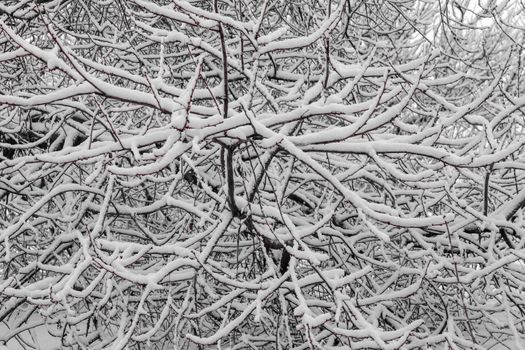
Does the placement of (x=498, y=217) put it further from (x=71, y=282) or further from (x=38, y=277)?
(x=38, y=277)

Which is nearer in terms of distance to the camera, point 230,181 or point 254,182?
point 230,181

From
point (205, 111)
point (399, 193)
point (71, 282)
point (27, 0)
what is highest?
point (27, 0)

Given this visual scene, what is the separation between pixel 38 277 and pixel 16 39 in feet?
14.0

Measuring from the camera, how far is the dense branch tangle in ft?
5.60

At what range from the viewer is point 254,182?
7.15 feet

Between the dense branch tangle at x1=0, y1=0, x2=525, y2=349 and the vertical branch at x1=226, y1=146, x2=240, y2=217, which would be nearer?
the dense branch tangle at x1=0, y1=0, x2=525, y2=349

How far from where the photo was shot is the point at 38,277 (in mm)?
5301

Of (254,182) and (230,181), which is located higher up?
(254,182)

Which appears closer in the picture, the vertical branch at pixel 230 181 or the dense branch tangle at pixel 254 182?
the dense branch tangle at pixel 254 182

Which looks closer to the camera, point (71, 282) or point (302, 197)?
point (71, 282)

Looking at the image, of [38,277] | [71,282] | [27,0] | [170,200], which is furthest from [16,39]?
[38,277]

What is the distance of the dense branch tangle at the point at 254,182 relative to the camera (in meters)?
1.71

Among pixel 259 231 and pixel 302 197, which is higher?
pixel 302 197

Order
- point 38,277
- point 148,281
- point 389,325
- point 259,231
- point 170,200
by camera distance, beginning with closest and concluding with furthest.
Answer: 1. point 148,281
2. point 259,231
3. point 170,200
4. point 389,325
5. point 38,277
